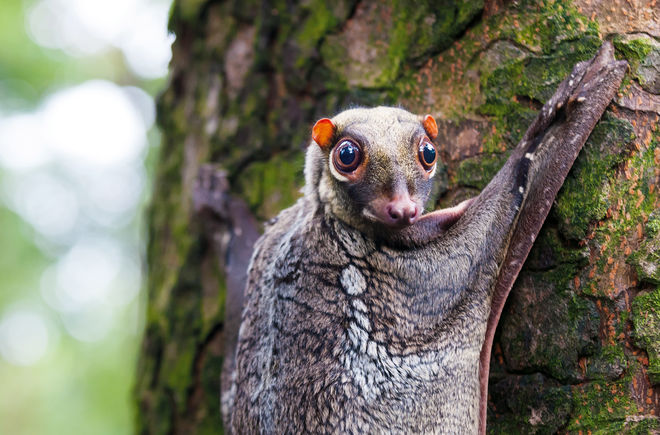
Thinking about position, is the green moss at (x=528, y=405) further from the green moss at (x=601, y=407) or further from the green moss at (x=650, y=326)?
the green moss at (x=650, y=326)

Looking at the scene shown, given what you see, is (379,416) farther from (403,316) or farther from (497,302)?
(497,302)

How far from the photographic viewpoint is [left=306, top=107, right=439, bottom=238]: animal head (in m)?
2.77

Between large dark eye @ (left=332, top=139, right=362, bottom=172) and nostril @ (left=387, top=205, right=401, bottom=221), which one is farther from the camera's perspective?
large dark eye @ (left=332, top=139, right=362, bottom=172)

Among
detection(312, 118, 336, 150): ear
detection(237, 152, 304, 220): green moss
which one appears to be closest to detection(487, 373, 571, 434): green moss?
detection(312, 118, 336, 150): ear

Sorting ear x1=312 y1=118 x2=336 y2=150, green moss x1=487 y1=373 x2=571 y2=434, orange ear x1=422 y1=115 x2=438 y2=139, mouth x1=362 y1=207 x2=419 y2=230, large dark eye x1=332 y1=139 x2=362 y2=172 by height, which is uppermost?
orange ear x1=422 y1=115 x2=438 y2=139

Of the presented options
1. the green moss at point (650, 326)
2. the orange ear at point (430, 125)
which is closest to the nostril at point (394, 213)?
the orange ear at point (430, 125)

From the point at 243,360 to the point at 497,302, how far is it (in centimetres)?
158

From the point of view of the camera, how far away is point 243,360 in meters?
3.37

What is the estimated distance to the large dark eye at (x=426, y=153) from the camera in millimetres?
2949

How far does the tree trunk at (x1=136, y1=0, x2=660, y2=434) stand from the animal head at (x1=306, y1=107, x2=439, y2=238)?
51 cm

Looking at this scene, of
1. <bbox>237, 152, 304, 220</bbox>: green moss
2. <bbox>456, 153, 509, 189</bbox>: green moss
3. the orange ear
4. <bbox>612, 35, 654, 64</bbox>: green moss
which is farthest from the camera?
<bbox>237, 152, 304, 220</bbox>: green moss

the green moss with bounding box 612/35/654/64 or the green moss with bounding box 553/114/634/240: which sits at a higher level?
the green moss with bounding box 612/35/654/64

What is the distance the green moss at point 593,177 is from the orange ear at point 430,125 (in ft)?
2.52

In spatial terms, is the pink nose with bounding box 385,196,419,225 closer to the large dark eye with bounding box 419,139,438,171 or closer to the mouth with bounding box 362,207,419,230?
the mouth with bounding box 362,207,419,230
